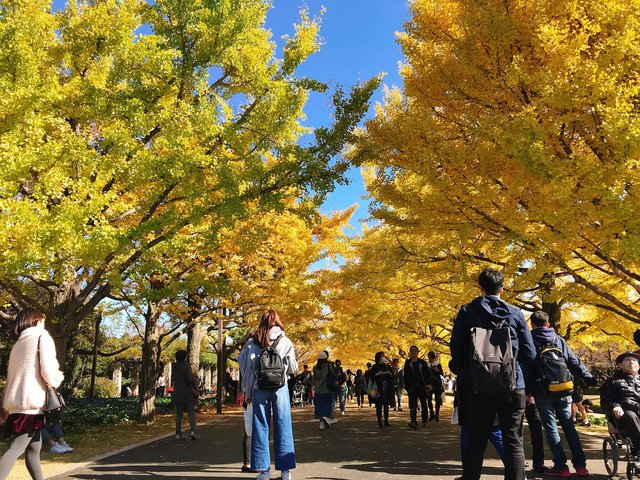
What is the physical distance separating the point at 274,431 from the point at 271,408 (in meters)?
0.32

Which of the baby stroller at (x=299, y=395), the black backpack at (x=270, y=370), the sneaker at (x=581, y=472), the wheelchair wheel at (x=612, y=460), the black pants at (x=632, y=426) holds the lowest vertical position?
the baby stroller at (x=299, y=395)

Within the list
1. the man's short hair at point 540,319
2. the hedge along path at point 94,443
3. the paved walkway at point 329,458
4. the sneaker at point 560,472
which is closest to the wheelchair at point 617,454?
the paved walkway at point 329,458

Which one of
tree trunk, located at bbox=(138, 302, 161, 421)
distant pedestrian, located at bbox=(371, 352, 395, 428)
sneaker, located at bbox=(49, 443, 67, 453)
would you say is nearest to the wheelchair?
distant pedestrian, located at bbox=(371, 352, 395, 428)

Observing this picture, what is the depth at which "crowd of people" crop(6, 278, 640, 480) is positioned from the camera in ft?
10.1

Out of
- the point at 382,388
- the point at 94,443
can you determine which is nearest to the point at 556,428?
the point at 382,388

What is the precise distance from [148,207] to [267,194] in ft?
6.75

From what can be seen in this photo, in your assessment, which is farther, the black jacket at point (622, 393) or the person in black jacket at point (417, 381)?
the person in black jacket at point (417, 381)

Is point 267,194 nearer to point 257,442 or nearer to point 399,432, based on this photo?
point 257,442

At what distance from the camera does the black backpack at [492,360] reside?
3004 millimetres

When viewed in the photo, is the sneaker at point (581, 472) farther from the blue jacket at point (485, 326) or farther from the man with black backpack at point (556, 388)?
the blue jacket at point (485, 326)

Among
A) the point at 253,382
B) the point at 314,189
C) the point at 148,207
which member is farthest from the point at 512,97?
the point at 148,207

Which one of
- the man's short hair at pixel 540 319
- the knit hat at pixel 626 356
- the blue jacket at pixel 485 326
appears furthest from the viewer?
the man's short hair at pixel 540 319

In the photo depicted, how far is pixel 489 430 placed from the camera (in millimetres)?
3076

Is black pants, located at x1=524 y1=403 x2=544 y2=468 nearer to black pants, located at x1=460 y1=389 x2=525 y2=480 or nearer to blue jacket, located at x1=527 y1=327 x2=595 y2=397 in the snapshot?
blue jacket, located at x1=527 y1=327 x2=595 y2=397
